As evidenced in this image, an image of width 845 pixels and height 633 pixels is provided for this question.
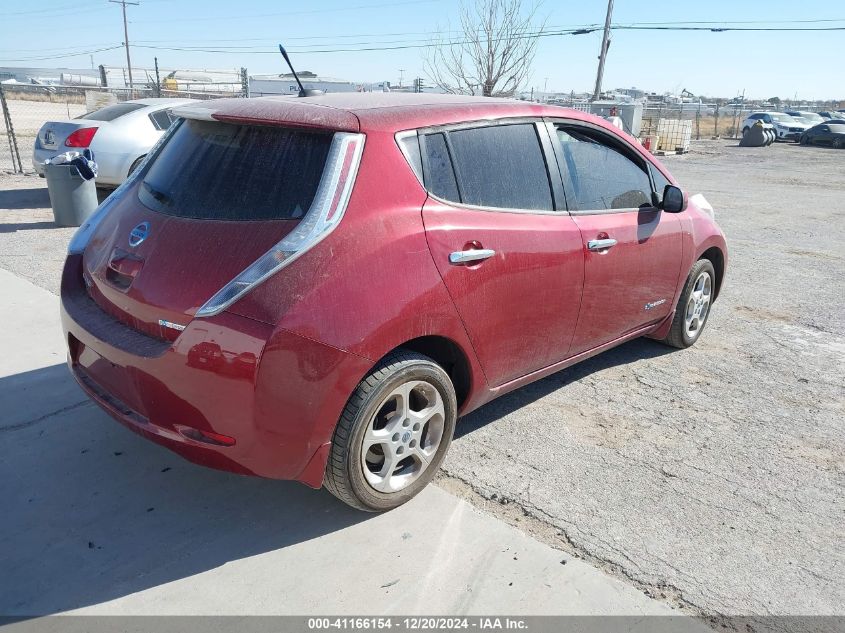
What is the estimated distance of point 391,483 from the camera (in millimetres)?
3076

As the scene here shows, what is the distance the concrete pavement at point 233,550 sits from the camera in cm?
258

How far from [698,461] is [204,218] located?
2.77 meters

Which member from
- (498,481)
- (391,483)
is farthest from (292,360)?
(498,481)

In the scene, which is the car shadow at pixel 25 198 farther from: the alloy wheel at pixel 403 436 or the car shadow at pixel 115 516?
the alloy wheel at pixel 403 436

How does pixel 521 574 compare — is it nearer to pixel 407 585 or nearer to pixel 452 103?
pixel 407 585

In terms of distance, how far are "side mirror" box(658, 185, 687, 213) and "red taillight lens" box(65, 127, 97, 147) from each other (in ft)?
27.0

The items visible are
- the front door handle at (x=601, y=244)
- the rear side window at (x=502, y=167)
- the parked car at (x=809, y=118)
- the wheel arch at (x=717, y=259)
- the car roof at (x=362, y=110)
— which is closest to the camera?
the car roof at (x=362, y=110)

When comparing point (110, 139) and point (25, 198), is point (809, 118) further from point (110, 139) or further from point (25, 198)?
point (25, 198)

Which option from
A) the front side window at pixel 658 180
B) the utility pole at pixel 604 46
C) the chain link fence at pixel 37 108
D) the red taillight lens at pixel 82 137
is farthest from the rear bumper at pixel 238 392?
the utility pole at pixel 604 46

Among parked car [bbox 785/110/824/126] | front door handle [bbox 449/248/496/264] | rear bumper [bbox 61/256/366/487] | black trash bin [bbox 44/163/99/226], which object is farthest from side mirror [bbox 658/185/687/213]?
parked car [bbox 785/110/824/126]

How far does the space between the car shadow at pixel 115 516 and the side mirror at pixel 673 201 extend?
8.88 ft

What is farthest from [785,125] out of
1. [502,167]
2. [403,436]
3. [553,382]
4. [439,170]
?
[403,436]

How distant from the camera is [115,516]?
3.02 m

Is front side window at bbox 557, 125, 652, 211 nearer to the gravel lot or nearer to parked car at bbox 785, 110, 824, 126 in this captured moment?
the gravel lot
